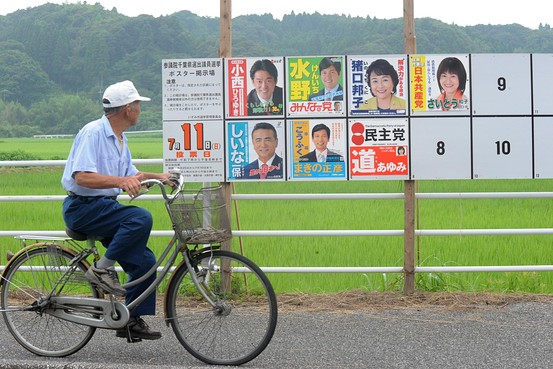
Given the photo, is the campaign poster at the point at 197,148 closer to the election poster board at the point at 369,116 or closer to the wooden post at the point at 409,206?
the election poster board at the point at 369,116

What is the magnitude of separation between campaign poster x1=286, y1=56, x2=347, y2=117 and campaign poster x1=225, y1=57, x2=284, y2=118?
0.08 meters

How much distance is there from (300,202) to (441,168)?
6.11 m

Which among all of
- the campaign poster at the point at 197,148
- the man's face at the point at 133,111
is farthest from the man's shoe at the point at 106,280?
the campaign poster at the point at 197,148

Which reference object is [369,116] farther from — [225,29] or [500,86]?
[225,29]

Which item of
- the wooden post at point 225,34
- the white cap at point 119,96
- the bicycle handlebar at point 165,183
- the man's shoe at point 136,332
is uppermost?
the wooden post at point 225,34

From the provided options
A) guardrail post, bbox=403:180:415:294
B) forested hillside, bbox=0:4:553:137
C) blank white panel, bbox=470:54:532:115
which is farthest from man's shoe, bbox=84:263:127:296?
forested hillside, bbox=0:4:553:137

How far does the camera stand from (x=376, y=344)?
5.57 m

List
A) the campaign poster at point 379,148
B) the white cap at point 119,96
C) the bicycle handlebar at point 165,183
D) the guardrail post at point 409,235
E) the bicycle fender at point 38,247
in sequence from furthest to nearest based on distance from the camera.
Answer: the guardrail post at point 409,235
the campaign poster at point 379,148
the bicycle fender at point 38,247
the white cap at point 119,96
the bicycle handlebar at point 165,183

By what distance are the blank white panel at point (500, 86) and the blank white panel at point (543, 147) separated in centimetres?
13

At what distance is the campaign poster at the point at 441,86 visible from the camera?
696cm

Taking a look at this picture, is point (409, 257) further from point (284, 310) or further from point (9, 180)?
point (9, 180)

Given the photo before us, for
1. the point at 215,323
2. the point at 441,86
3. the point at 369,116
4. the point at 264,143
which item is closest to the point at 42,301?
the point at 215,323

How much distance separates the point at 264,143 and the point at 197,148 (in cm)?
50

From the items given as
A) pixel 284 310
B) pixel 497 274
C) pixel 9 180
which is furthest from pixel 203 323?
pixel 9 180
